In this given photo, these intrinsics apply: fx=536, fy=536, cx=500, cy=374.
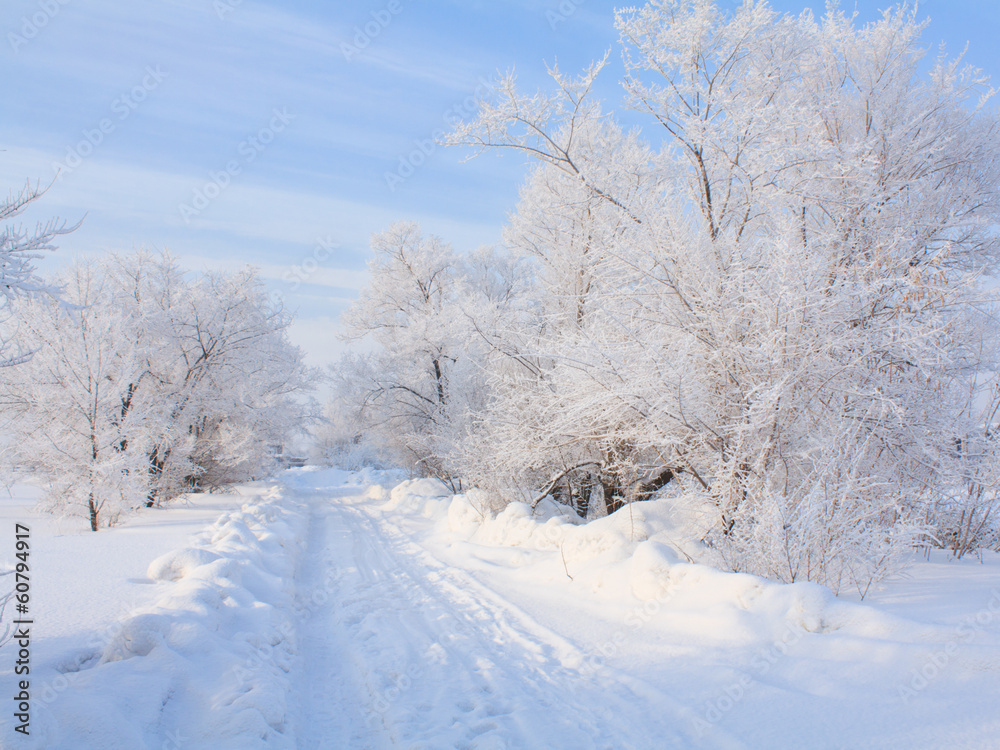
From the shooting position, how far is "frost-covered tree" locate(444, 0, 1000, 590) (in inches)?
212

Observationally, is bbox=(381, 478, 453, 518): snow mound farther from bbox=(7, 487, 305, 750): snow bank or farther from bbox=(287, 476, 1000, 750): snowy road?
bbox=(7, 487, 305, 750): snow bank

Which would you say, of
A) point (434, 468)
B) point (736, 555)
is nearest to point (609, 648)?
point (736, 555)

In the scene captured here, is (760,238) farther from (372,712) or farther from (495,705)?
(372,712)

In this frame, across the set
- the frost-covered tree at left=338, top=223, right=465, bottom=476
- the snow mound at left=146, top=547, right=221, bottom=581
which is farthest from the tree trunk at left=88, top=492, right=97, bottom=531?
the frost-covered tree at left=338, top=223, right=465, bottom=476

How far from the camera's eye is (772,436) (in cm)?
569

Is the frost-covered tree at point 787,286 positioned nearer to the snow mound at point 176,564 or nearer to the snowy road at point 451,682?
the snowy road at point 451,682

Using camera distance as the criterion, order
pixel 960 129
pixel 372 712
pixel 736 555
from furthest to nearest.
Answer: pixel 960 129
pixel 736 555
pixel 372 712

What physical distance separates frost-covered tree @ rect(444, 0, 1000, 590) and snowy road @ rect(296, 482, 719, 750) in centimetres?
216

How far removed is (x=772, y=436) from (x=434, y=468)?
52.0 feet

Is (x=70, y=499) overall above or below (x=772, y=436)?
below

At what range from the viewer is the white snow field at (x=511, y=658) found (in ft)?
9.48

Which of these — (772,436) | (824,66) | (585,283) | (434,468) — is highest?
(824,66)

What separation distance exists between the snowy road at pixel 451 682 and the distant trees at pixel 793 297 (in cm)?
216

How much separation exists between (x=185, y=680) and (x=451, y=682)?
1.70m
